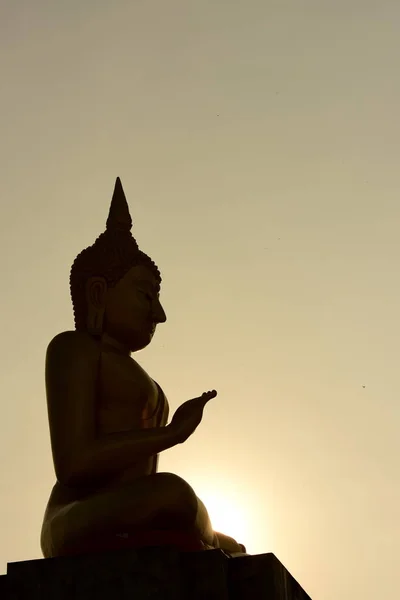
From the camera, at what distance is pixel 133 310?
812 centimetres

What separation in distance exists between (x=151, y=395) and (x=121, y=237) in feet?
4.32

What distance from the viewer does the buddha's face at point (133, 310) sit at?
26.5ft

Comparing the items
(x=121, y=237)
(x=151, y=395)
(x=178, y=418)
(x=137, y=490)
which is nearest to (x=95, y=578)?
(x=137, y=490)

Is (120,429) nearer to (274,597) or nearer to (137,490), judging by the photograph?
(137,490)

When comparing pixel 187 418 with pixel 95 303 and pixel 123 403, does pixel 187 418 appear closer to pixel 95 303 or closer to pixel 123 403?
pixel 123 403

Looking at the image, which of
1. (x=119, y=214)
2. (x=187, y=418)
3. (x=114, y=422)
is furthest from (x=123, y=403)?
(x=119, y=214)

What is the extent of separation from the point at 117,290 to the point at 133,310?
0.20 m

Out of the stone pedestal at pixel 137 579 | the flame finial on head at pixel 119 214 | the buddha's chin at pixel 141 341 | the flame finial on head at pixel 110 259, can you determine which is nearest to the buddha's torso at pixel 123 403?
the buddha's chin at pixel 141 341

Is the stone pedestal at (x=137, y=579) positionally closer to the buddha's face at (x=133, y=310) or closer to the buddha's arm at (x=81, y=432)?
the buddha's arm at (x=81, y=432)

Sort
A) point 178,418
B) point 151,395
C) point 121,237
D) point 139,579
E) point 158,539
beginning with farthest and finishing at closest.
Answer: point 121,237, point 151,395, point 178,418, point 158,539, point 139,579

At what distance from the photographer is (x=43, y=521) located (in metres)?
7.25

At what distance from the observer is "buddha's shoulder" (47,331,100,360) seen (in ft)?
25.0

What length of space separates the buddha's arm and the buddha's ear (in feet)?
0.99

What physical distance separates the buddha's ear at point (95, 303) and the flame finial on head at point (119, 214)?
49 centimetres
